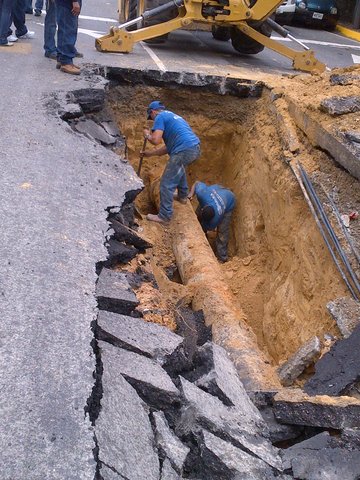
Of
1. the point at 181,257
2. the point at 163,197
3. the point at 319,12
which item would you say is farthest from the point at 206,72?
the point at 319,12

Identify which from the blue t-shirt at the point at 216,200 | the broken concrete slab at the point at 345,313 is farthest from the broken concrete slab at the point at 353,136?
the blue t-shirt at the point at 216,200

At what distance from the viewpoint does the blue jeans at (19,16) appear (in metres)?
9.52

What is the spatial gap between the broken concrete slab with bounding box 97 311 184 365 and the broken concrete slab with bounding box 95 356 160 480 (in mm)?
271

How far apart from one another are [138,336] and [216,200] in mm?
4860

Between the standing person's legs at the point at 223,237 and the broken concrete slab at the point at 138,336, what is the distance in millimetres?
4799

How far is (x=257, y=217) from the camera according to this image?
789 cm

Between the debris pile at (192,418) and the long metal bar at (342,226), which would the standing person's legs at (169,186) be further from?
the debris pile at (192,418)

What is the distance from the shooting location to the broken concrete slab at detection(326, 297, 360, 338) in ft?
15.1

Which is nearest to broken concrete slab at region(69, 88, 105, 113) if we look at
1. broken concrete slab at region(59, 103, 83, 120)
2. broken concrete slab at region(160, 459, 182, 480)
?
broken concrete slab at region(59, 103, 83, 120)

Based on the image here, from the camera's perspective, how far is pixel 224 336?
209 inches

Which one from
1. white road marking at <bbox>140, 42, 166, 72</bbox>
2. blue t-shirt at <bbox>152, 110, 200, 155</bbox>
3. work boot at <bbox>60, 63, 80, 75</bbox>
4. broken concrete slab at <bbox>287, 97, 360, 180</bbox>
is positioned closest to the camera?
broken concrete slab at <bbox>287, 97, 360, 180</bbox>

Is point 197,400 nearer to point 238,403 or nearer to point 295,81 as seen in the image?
point 238,403

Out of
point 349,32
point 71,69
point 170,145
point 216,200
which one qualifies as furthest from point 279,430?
point 349,32

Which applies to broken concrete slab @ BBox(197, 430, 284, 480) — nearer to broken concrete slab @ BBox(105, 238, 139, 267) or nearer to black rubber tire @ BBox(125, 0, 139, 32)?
broken concrete slab @ BBox(105, 238, 139, 267)
